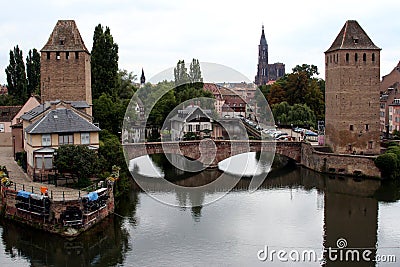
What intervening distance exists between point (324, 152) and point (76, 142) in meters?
23.5

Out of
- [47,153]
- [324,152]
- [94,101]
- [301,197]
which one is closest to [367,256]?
[301,197]

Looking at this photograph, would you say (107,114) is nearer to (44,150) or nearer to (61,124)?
(61,124)

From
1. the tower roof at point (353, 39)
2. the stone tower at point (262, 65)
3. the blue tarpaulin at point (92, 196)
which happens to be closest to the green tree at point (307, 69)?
the tower roof at point (353, 39)

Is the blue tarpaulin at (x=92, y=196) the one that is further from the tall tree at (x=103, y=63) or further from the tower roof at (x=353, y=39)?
the tower roof at (x=353, y=39)

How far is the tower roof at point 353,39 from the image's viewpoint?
4703cm

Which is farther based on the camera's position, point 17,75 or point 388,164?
point 17,75

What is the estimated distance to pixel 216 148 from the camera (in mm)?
47938

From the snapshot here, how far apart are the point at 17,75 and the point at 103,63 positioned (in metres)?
16.4

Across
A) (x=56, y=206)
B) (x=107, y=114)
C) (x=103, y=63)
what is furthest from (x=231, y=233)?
(x=103, y=63)

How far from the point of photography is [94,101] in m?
49.0

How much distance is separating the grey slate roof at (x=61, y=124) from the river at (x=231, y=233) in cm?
553

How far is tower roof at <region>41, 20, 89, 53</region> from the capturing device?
44.4 m

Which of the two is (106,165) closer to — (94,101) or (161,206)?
(161,206)

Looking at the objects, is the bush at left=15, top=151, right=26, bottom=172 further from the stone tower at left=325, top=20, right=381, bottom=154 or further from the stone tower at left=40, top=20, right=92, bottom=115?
the stone tower at left=325, top=20, right=381, bottom=154
